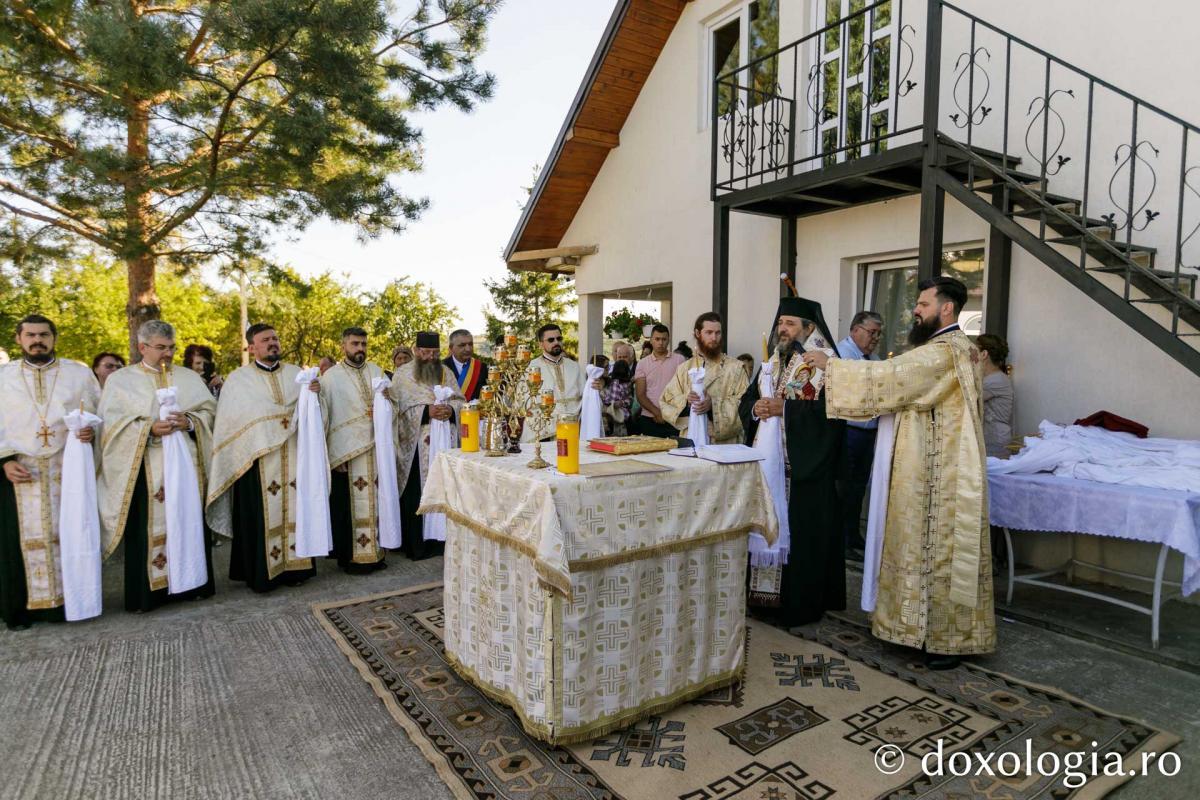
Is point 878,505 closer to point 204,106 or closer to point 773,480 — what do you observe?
point 773,480

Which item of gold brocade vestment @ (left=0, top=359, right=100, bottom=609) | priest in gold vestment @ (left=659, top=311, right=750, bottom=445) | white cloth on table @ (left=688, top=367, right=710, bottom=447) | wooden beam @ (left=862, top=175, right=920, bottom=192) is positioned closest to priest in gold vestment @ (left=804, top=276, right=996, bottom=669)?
white cloth on table @ (left=688, top=367, right=710, bottom=447)

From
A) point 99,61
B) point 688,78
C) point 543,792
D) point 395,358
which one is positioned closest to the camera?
point 543,792

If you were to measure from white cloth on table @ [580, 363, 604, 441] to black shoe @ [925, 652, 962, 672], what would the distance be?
3.60 metres

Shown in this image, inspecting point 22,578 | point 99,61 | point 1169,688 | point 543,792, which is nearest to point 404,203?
point 99,61

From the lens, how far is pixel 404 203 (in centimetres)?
873

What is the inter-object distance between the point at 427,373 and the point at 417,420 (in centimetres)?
46

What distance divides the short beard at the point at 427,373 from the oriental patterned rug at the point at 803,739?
299cm

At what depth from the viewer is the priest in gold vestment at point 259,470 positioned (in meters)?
5.31

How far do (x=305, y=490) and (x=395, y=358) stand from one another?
11.1 ft

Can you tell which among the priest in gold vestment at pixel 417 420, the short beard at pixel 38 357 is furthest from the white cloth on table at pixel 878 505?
the short beard at pixel 38 357

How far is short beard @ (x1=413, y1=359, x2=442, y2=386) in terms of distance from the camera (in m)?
6.57

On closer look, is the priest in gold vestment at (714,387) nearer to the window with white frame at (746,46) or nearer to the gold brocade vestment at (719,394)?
the gold brocade vestment at (719,394)

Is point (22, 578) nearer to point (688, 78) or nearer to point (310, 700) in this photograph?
point (310, 700)

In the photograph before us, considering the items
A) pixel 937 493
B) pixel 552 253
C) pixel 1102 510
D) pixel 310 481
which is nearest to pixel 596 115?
pixel 552 253
